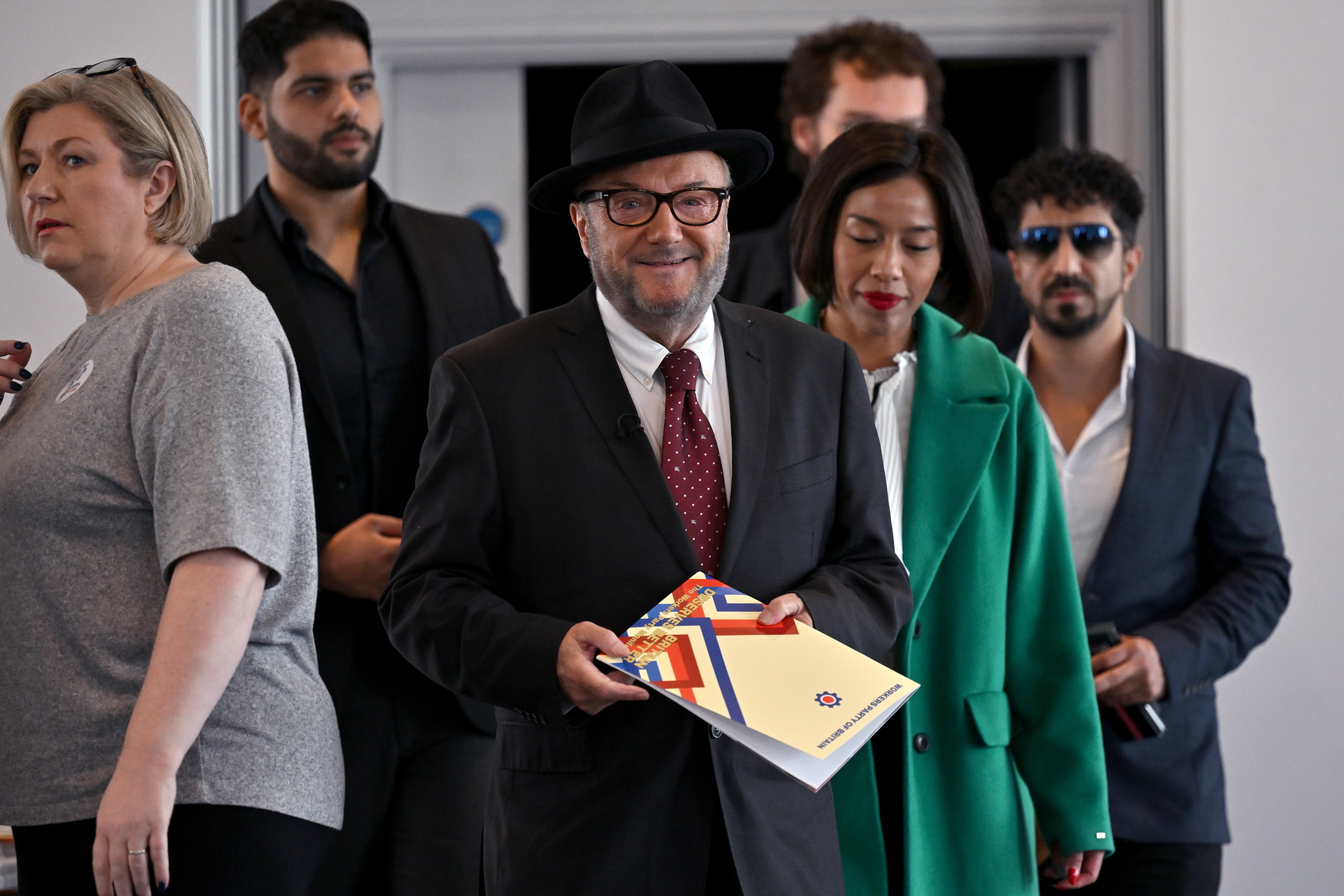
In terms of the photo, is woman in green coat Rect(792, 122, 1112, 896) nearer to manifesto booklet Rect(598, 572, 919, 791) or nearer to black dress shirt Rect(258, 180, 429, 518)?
manifesto booklet Rect(598, 572, 919, 791)

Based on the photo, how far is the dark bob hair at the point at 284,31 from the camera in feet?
8.50

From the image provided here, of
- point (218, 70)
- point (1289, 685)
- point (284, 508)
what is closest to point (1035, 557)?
point (284, 508)

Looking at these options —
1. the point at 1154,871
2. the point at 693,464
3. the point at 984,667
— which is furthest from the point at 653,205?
the point at 1154,871

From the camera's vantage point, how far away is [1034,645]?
2160 millimetres

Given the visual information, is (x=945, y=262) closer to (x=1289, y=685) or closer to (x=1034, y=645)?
(x=1034, y=645)

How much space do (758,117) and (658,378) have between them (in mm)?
3646

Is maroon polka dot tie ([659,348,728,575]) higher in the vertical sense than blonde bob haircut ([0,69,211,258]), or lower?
lower

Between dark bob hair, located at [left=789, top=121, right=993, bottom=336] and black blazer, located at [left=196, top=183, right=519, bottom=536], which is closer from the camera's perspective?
dark bob hair, located at [left=789, top=121, right=993, bottom=336]

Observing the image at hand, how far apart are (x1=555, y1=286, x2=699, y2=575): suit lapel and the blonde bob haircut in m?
0.53

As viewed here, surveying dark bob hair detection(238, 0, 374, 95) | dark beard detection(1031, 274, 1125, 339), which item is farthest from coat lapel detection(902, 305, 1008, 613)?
dark bob hair detection(238, 0, 374, 95)

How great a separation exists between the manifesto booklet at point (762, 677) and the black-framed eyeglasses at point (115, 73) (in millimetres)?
966

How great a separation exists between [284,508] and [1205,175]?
2.90m

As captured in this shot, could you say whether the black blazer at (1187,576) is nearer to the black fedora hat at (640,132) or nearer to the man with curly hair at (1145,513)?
the man with curly hair at (1145,513)

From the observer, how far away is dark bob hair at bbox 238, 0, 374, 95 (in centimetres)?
259
